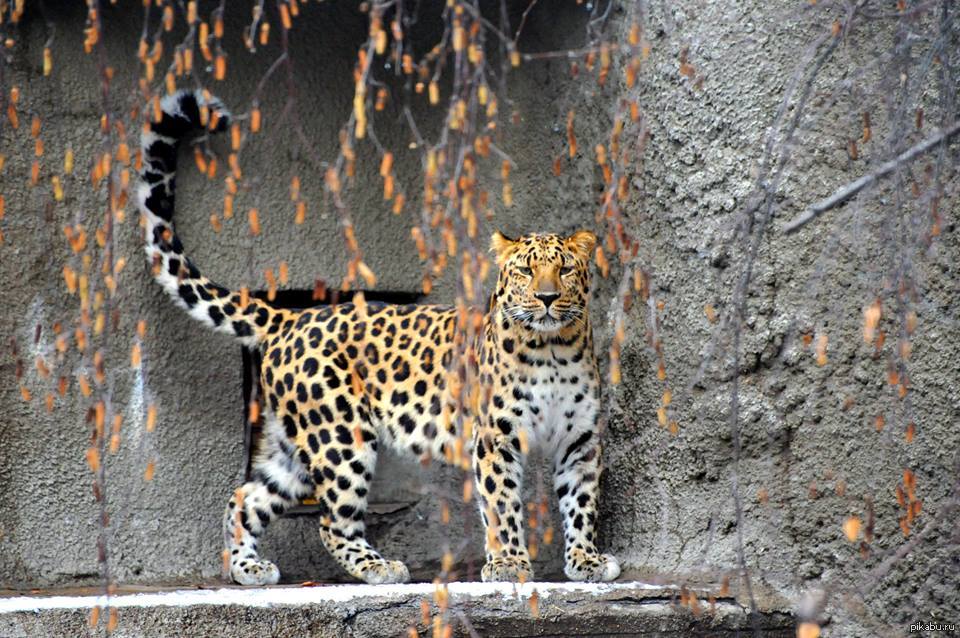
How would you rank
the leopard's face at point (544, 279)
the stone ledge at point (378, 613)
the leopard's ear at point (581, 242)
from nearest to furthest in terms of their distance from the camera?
the stone ledge at point (378, 613) < the leopard's face at point (544, 279) < the leopard's ear at point (581, 242)

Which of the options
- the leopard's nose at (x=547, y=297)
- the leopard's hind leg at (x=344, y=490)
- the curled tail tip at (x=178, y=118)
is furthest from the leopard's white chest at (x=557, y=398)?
the curled tail tip at (x=178, y=118)

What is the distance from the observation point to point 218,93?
7.52 metres

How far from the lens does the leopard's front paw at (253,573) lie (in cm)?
689

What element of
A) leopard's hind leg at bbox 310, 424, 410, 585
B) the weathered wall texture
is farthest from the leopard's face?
leopard's hind leg at bbox 310, 424, 410, 585

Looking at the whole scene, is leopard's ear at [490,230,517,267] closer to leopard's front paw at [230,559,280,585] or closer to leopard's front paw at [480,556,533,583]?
leopard's front paw at [480,556,533,583]

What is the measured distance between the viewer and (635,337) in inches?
274

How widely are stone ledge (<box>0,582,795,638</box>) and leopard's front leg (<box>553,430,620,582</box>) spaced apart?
1.23ft

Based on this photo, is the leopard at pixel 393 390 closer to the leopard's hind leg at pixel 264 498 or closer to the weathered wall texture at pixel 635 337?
the leopard's hind leg at pixel 264 498

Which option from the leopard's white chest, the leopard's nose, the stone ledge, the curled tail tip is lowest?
the stone ledge

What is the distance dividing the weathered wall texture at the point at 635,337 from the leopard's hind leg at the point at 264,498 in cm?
22

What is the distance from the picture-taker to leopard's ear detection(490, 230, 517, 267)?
7.02 meters

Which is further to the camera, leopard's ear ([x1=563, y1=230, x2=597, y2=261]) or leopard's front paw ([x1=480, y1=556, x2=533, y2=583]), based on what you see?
leopard's ear ([x1=563, y1=230, x2=597, y2=261])

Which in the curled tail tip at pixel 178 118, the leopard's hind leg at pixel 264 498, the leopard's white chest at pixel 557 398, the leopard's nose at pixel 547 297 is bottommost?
the leopard's hind leg at pixel 264 498

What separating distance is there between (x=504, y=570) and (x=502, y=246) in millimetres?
1590
